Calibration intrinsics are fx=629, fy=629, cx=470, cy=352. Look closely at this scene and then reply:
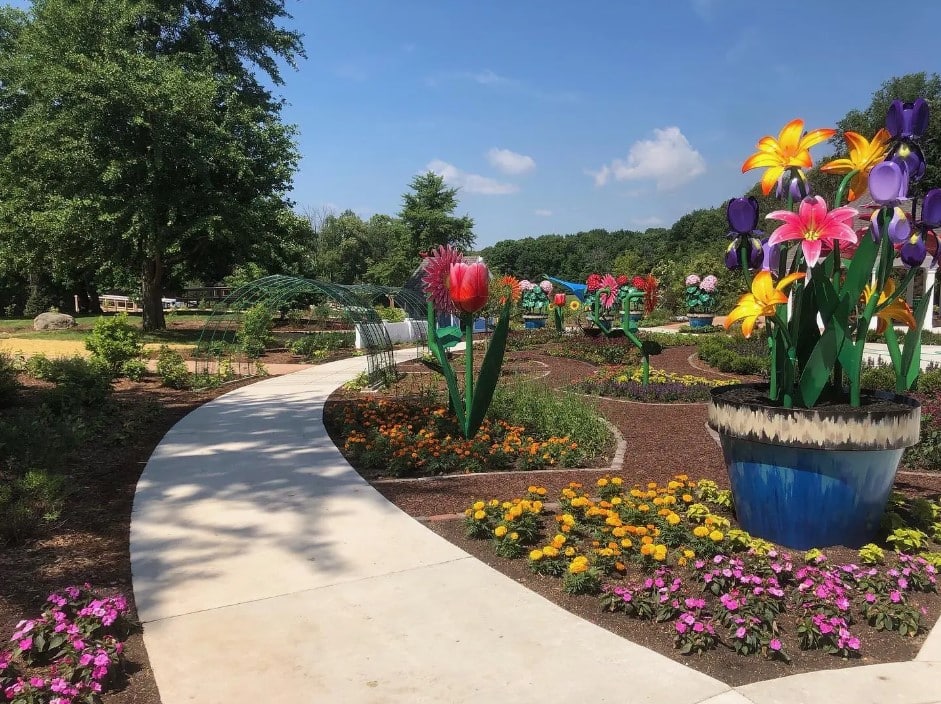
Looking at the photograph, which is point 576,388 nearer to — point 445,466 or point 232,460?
point 445,466

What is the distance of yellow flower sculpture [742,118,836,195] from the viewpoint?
3.56 m

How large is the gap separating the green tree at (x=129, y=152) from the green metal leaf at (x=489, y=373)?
13967 mm

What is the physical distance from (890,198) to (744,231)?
28.3 inches

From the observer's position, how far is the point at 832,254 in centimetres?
375

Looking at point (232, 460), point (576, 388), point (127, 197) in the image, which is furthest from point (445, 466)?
point (127, 197)

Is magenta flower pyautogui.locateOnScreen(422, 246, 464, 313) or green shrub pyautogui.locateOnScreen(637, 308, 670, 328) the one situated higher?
magenta flower pyautogui.locateOnScreen(422, 246, 464, 313)

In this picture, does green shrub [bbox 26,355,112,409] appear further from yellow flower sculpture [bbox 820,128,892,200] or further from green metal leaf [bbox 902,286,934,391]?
green metal leaf [bbox 902,286,934,391]

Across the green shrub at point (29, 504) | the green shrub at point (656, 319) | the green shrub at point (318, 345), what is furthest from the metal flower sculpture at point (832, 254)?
the green shrub at point (656, 319)

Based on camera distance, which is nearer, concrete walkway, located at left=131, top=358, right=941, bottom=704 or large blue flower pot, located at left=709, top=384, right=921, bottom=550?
concrete walkway, located at left=131, top=358, right=941, bottom=704

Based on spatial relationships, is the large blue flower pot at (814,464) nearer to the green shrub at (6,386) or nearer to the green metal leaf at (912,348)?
the green metal leaf at (912,348)

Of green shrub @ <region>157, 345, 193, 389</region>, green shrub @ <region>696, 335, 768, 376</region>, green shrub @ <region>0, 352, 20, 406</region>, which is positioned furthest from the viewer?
green shrub @ <region>696, 335, 768, 376</region>

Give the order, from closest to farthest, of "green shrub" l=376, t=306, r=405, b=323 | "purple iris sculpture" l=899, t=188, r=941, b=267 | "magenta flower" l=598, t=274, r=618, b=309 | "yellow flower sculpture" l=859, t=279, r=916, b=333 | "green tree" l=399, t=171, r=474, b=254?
1. "purple iris sculpture" l=899, t=188, r=941, b=267
2. "yellow flower sculpture" l=859, t=279, r=916, b=333
3. "magenta flower" l=598, t=274, r=618, b=309
4. "green shrub" l=376, t=306, r=405, b=323
5. "green tree" l=399, t=171, r=474, b=254

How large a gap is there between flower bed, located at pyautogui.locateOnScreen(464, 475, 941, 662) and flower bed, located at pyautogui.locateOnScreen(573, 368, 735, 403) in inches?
201

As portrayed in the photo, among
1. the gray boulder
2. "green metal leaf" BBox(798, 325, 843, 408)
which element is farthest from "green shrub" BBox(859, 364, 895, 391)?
the gray boulder
